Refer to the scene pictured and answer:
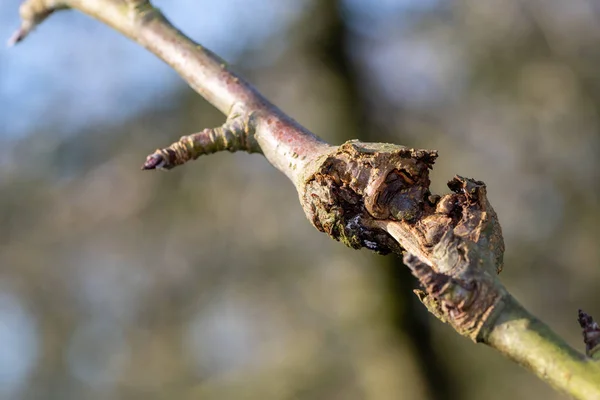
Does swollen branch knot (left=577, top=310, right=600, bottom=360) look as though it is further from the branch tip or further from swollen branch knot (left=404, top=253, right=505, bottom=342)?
the branch tip

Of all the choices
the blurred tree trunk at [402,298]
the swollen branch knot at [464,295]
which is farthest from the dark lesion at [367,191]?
the blurred tree trunk at [402,298]

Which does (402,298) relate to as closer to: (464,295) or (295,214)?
(295,214)

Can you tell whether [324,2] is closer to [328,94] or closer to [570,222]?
[328,94]

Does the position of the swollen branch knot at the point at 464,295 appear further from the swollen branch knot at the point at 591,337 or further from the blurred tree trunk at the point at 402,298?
the blurred tree trunk at the point at 402,298

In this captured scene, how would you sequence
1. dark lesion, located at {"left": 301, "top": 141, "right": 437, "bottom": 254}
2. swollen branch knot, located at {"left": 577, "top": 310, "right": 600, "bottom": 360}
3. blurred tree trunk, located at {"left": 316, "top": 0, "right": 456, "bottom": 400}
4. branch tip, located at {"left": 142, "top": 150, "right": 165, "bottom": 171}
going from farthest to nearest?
blurred tree trunk, located at {"left": 316, "top": 0, "right": 456, "bottom": 400} → branch tip, located at {"left": 142, "top": 150, "right": 165, "bottom": 171} → dark lesion, located at {"left": 301, "top": 141, "right": 437, "bottom": 254} → swollen branch knot, located at {"left": 577, "top": 310, "right": 600, "bottom": 360}

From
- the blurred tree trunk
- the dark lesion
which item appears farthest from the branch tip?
the blurred tree trunk
